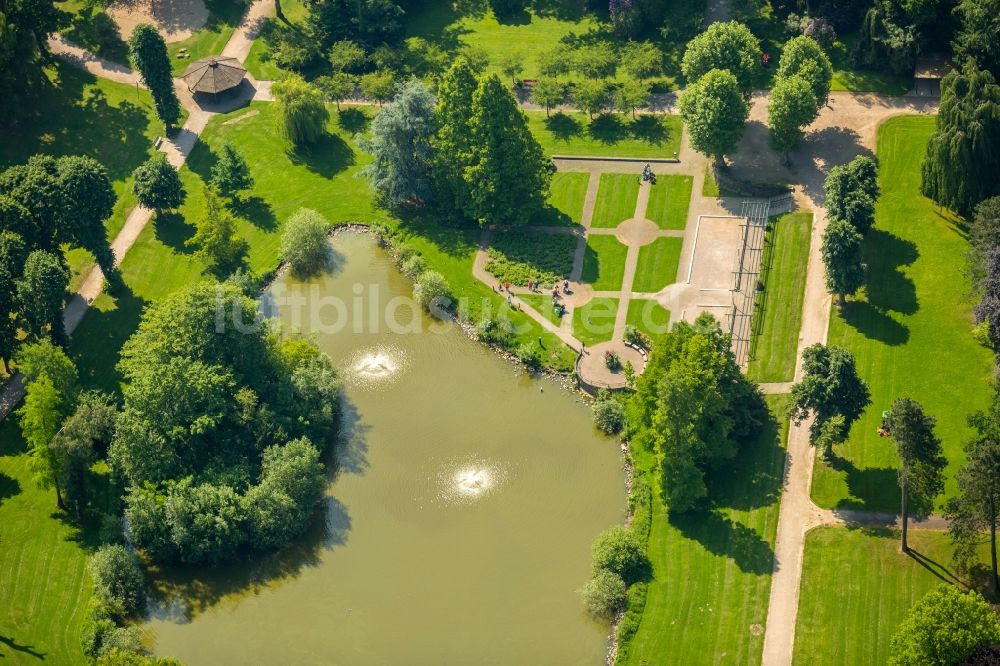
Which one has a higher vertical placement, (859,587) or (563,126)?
(563,126)

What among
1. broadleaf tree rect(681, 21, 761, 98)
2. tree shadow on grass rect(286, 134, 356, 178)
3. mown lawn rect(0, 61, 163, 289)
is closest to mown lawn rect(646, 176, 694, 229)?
broadleaf tree rect(681, 21, 761, 98)

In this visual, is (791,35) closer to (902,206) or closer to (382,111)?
(902,206)

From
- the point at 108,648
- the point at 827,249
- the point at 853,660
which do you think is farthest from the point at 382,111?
the point at 853,660

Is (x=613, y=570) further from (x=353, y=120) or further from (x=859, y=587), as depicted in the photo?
(x=353, y=120)

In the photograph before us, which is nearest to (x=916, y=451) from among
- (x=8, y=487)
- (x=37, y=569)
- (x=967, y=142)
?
(x=967, y=142)

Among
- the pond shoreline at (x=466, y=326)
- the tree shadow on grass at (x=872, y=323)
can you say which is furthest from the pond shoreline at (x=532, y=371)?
the tree shadow on grass at (x=872, y=323)
